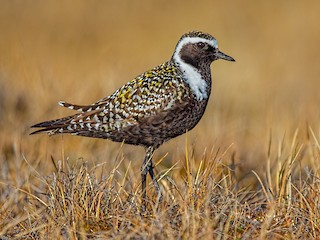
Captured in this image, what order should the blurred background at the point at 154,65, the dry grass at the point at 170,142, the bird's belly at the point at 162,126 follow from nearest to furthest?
the dry grass at the point at 170,142 → the bird's belly at the point at 162,126 → the blurred background at the point at 154,65

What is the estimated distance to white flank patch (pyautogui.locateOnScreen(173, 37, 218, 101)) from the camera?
19.3 ft

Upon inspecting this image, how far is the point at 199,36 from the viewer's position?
619 cm

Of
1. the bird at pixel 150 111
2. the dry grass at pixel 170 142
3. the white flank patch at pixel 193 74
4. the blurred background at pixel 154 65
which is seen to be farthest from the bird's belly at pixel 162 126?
the blurred background at pixel 154 65

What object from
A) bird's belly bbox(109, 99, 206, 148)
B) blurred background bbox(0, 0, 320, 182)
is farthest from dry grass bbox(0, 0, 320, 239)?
bird's belly bbox(109, 99, 206, 148)

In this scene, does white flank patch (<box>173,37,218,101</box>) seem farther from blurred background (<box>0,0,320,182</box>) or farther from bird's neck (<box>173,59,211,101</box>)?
blurred background (<box>0,0,320,182</box>)

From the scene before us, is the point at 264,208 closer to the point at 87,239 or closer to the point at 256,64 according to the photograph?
the point at 87,239

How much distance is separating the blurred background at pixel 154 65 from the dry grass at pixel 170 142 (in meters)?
0.03

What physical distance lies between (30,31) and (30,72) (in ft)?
18.1

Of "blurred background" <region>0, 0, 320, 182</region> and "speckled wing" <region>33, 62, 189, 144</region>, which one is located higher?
"speckled wing" <region>33, 62, 189, 144</region>

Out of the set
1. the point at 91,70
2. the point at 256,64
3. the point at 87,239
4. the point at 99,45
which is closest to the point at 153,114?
the point at 87,239

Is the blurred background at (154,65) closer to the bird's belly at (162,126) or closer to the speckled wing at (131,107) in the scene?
the bird's belly at (162,126)

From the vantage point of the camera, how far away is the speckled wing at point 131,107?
5828 mm

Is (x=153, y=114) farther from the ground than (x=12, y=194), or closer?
farther from the ground

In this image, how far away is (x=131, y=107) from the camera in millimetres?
5898
